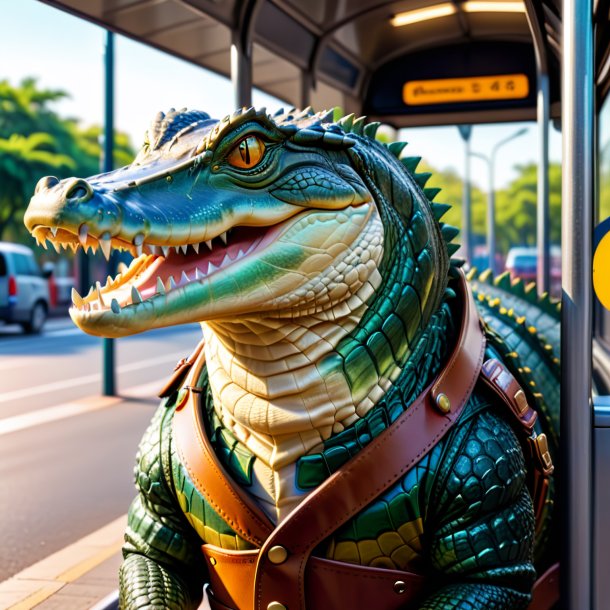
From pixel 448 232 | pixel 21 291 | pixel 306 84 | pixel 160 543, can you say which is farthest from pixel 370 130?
pixel 21 291

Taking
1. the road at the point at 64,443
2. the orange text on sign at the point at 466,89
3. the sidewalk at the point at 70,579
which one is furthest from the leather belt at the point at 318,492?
the orange text on sign at the point at 466,89

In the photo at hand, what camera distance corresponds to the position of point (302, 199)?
1758 mm

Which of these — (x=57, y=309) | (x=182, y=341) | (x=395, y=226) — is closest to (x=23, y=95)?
(x=57, y=309)

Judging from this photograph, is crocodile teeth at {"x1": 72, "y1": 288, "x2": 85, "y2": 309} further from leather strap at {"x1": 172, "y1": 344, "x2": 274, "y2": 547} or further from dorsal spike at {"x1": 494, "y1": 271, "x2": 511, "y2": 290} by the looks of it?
dorsal spike at {"x1": 494, "y1": 271, "x2": 511, "y2": 290}

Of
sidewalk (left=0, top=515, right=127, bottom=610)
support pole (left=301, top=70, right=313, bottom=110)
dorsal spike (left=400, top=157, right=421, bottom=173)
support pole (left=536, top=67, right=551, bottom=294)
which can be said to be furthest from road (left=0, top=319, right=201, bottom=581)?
dorsal spike (left=400, top=157, right=421, bottom=173)

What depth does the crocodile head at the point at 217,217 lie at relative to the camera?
1553mm

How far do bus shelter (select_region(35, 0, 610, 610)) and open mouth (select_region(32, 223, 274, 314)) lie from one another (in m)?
0.72

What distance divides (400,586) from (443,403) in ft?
1.34

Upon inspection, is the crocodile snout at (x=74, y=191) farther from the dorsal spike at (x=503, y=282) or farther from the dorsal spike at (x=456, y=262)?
the dorsal spike at (x=503, y=282)

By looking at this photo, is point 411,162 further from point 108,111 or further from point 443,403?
point 108,111

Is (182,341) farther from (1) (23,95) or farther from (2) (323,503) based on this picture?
(1) (23,95)

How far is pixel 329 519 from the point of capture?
182 centimetres

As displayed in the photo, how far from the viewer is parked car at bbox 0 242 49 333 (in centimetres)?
1869

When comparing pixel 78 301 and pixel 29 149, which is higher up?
pixel 29 149
